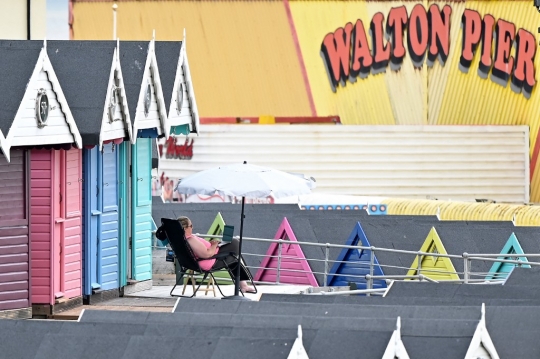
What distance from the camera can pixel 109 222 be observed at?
49.8ft

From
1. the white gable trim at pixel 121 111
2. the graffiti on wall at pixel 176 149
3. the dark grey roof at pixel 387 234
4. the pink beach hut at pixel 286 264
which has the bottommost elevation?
the graffiti on wall at pixel 176 149

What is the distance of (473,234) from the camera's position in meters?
18.5

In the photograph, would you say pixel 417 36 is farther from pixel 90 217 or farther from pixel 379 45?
pixel 90 217

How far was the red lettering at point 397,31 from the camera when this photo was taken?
35.0 m

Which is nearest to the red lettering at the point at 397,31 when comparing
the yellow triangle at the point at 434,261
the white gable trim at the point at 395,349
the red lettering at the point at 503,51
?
the red lettering at the point at 503,51

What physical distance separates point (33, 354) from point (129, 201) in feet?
21.5

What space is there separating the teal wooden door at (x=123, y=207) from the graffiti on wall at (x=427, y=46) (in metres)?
18.0

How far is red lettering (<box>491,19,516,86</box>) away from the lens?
3272 cm

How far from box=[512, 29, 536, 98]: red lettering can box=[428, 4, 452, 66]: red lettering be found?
239 cm

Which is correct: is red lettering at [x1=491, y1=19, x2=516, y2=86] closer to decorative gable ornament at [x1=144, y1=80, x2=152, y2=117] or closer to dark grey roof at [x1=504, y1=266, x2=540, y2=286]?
decorative gable ornament at [x1=144, y1=80, x2=152, y2=117]

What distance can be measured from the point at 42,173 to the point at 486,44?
21201 mm

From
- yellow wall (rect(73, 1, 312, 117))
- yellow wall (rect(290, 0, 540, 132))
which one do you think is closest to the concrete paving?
yellow wall (rect(290, 0, 540, 132))

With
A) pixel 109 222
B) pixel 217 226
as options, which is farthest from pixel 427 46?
pixel 109 222

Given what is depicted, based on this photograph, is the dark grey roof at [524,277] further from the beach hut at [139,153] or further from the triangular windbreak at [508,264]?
the triangular windbreak at [508,264]
